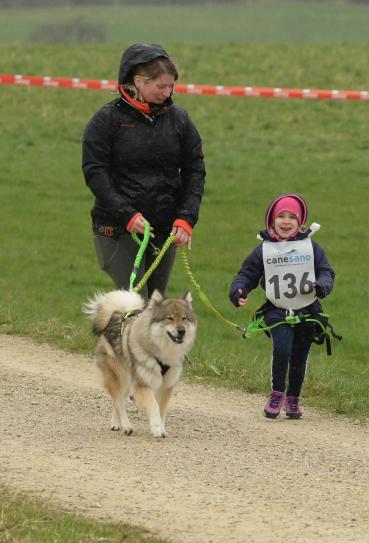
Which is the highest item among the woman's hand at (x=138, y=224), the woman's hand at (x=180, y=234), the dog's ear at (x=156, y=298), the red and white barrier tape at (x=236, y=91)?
the red and white barrier tape at (x=236, y=91)

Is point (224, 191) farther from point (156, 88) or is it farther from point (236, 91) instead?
point (156, 88)

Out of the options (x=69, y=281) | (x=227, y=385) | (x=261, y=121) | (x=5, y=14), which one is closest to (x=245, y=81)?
(x=261, y=121)

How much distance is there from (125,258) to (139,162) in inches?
28.1

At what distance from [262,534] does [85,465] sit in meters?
1.60

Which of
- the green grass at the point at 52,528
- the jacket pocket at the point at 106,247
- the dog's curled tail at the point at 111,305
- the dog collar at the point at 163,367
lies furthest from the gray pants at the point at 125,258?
the green grass at the point at 52,528

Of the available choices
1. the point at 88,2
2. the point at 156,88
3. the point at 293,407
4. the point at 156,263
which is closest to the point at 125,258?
the point at 156,263

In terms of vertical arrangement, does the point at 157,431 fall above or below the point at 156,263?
below

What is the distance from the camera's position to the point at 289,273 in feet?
30.6

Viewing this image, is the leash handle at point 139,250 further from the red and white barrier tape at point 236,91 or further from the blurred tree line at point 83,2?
the blurred tree line at point 83,2

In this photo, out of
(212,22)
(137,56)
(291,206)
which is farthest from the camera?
(212,22)

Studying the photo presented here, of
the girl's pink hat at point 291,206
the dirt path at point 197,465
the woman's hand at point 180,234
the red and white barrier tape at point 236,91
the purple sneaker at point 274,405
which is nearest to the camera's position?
the dirt path at point 197,465

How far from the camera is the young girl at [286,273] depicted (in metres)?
9.30

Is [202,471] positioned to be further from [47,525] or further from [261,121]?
[261,121]

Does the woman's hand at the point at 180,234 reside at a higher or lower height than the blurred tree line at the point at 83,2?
lower
